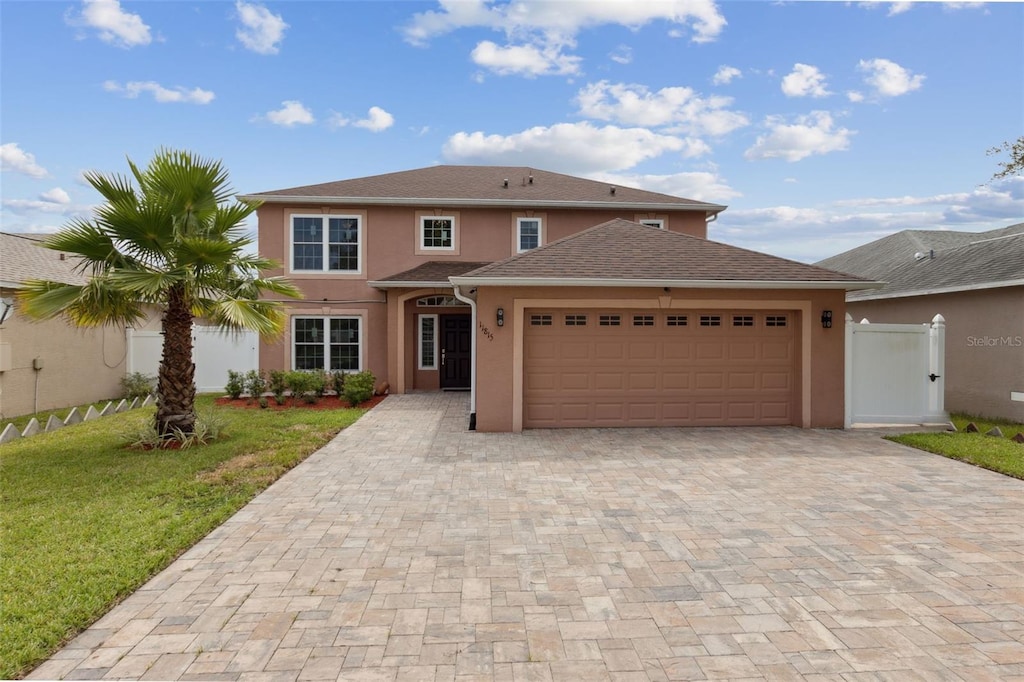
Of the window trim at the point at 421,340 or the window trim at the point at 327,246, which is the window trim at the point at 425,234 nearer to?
the window trim at the point at 327,246

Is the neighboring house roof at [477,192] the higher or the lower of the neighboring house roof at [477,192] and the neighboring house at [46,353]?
the higher

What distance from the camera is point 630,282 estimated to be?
946 centimetres

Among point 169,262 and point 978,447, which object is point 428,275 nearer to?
point 169,262

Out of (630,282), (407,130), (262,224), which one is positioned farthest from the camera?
(407,130)

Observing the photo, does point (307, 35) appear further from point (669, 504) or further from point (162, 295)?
point (669, 504)

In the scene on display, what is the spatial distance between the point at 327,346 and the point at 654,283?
32.7 feet

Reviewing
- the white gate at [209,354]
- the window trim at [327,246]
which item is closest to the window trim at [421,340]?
the window trim at [327,246]

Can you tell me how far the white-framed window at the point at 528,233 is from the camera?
52.1 feet

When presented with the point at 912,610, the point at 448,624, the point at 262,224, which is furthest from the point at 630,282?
the point at 262,224

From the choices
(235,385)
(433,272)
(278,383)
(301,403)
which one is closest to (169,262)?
(278,383)

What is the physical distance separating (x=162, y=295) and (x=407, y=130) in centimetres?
1078

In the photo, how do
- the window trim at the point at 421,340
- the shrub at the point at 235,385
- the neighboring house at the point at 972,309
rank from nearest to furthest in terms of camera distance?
the neighboring house at the point at 972,309 < the shrub at the point at 235,385 < the window trim at the point at 421,340

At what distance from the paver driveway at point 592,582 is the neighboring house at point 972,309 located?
642 cm

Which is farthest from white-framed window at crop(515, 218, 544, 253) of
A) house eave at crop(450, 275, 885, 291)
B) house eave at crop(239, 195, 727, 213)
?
house eave at crop(450, 275, 885, 291)
